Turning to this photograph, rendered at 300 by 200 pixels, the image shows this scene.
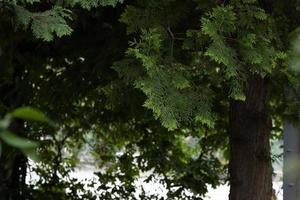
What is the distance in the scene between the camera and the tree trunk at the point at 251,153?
14.6 feet

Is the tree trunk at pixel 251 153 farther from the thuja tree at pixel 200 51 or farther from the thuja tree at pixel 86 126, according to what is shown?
the thuja tree at pixel 200 51

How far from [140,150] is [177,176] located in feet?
2.01

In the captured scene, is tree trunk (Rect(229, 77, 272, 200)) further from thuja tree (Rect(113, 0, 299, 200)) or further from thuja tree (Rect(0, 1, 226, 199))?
thuja tree (Rect(113, 0, 299, 200))

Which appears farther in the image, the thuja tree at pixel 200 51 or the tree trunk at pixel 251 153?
the tree trunk at pixel 251 153

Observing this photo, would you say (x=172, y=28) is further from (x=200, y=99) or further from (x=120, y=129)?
(x=120, y=129)

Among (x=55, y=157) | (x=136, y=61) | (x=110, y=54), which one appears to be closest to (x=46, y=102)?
(x=110, y=54)

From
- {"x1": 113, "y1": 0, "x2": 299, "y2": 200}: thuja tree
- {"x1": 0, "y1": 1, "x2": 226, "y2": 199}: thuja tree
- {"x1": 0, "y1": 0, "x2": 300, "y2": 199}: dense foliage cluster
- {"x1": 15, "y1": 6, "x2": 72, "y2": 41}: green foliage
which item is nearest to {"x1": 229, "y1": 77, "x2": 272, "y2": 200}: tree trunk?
{"x1": 0, "y1": 0, "x2": 300, "y2": 199}: dense foliage cluster

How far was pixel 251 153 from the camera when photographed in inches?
175

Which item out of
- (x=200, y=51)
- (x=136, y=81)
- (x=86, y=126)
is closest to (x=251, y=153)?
(x=200, y=51)

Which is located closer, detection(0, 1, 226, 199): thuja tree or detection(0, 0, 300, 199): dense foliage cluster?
detection(0, 0, 300, 199): dense foliage cluster

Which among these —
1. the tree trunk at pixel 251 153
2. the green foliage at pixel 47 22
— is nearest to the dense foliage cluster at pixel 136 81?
the green foliage at pixel 47 22

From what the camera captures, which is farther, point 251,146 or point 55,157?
point 55,157

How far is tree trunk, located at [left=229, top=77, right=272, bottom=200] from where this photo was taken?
444 cm

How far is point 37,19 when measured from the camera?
9.01 ft
